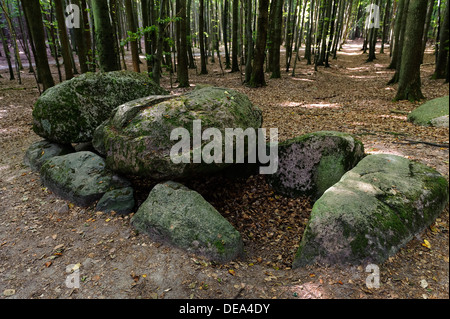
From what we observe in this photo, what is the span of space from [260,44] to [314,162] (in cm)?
929

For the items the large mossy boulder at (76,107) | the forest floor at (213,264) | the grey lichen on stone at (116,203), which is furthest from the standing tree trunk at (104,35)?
the grey lichen on stone at (116,203)

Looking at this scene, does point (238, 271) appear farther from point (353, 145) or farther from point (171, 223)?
point (353, 145)

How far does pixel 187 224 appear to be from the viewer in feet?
13.7

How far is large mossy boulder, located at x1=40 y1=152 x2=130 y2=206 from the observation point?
526 centimetres

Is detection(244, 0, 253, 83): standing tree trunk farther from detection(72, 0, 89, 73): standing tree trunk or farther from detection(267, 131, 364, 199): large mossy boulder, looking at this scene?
detection(267, 131, 364, 199): large mossy boulder

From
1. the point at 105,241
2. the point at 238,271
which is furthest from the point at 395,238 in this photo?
the point at 105,241

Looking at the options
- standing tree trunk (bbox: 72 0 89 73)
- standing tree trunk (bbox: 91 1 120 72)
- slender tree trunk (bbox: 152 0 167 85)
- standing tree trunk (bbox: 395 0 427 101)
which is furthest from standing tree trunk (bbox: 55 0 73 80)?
standing tree trunk (bbox: 395 0 427 101)

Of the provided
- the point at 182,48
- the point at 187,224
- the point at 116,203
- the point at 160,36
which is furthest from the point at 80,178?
the point at 182,48

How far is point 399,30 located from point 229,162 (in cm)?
1542

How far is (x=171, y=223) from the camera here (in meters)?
4.23

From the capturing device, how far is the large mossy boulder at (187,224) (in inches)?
156

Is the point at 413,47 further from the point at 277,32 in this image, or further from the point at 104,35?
the point at 104,35

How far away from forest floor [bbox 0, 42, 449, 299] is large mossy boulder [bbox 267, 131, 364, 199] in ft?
0.94

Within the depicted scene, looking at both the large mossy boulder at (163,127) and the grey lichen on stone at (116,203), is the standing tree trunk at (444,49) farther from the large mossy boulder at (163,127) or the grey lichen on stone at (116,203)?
the grey lichen on stone at (116,203)
